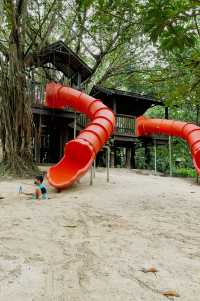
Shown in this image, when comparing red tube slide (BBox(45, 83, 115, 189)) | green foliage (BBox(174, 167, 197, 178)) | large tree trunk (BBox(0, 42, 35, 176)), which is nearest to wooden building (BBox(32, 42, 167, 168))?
large tree trunk (BBox(0, 42, 35, 176))

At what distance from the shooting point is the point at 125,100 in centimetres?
1906

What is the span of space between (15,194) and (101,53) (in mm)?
11900

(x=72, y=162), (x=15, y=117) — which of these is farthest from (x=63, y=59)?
(x=72, y=162)

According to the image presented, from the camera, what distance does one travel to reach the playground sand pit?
243 cm

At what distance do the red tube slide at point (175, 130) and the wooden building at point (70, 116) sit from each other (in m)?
0.58

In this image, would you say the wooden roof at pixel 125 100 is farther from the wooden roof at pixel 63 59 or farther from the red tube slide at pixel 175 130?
the wooden roof at pixel 63 59

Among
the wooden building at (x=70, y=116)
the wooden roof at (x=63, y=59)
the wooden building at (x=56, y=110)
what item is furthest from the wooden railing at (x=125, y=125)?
the wooden roof at (x=63, y=59)

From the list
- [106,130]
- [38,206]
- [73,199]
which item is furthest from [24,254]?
[106,130]

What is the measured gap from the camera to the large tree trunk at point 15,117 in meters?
9.93

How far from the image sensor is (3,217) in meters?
4.84

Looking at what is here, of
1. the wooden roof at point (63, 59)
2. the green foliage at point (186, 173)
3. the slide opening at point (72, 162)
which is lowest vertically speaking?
the green foliage at point (186, 173)

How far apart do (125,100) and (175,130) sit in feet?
14.1

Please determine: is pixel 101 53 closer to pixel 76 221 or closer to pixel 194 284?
pixel 76 221

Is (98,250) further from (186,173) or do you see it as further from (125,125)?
(125,125)
